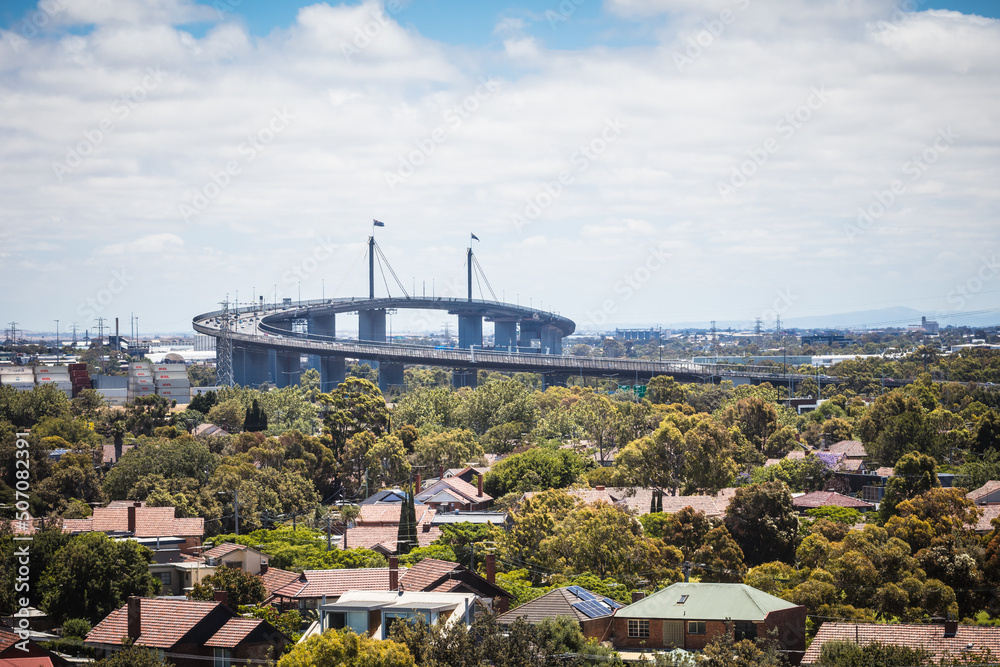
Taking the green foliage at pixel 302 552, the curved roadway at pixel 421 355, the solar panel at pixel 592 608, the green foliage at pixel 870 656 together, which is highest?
the curved roadway at pixel 421 355

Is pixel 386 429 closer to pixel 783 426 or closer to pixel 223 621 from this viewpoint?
pixel 783 426

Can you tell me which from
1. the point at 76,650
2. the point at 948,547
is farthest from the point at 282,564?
the point at 948,547

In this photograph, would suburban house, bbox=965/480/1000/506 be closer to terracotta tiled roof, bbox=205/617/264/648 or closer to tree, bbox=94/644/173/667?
terracotta tiled roof, bbox=205/617/264/648

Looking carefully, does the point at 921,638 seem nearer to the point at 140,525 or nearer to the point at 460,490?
the point at 140,525

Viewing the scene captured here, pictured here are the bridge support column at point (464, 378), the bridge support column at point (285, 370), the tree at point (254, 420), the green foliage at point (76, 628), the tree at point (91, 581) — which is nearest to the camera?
the green foliage at point (76, 628)

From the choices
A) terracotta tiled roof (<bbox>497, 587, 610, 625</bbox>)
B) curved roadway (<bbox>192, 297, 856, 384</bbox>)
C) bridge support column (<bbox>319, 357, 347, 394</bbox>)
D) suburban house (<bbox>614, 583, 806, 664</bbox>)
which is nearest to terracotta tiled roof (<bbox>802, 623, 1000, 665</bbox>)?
suburban house (<bbox>614, 583, 806, 664</bbox>)

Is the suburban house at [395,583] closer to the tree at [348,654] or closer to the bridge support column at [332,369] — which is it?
the tree at [348,654]

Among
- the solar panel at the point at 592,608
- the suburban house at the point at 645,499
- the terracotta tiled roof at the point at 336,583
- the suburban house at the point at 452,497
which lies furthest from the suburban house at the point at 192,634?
the suburban house at the point at 452,497
